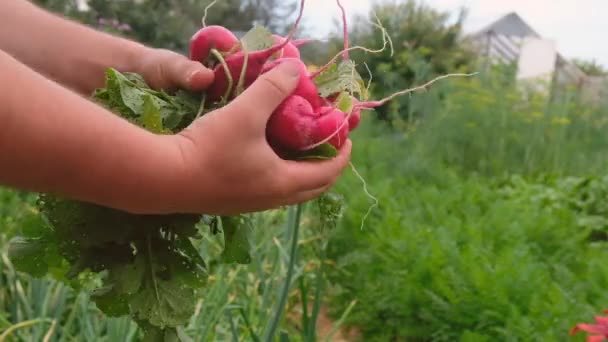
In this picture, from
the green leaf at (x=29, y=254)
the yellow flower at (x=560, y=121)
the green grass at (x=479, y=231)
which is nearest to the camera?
the green leaf at (x=29, y=254)

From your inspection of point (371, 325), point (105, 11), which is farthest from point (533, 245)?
point (105, 11)

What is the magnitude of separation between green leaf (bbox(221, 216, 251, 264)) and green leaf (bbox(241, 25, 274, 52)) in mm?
209

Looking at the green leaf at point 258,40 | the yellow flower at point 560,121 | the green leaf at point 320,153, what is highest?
the green leaf at point 258,40

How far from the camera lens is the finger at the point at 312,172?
73 cm

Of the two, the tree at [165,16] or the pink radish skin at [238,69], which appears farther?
the tree at [165,16]

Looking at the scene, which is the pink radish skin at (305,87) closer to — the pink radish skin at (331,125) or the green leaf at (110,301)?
the pink radish skin at (331,125)

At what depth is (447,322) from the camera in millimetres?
1976

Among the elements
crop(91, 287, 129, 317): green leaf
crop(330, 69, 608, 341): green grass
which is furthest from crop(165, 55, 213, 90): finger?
crop(330, 69, 608, 341): green grass

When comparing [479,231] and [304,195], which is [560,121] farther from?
[304,195]

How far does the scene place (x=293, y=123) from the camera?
0.74 meters

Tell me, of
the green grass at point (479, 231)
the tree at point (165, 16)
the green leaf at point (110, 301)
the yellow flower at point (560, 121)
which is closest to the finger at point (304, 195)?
the green leaf at point (110, 301)

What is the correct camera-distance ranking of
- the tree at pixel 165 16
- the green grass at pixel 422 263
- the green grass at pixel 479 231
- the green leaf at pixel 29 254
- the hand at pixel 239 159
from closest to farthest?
the hand at pixel 239 159, the green leaf at pixel 29 254, the green grass at pixel 422 263, the green grass at pixel 479 231, the tree at pixel 165 16

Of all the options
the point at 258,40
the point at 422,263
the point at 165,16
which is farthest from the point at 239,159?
the point at 165,16

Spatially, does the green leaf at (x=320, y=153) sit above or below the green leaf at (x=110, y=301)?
above
